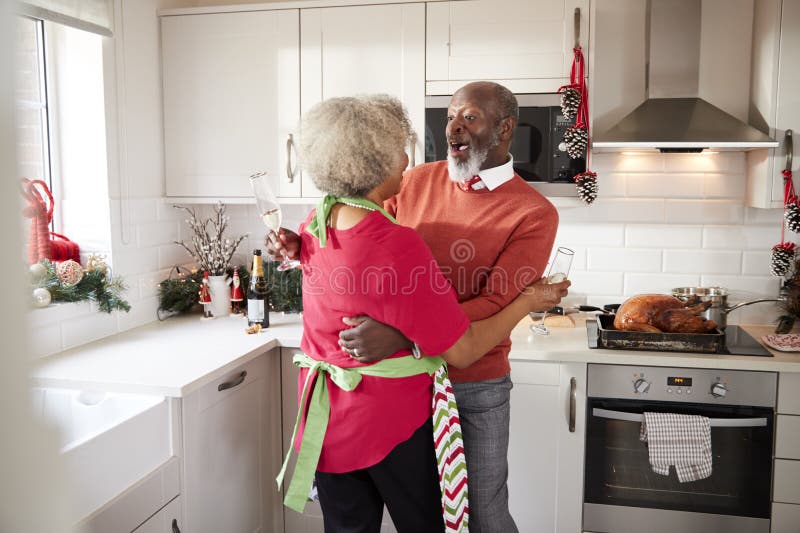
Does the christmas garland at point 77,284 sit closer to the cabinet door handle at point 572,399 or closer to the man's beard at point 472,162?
the man's beard at point 472,162

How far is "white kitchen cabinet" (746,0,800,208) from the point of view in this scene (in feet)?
7.77

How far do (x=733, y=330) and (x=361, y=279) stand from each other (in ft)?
6.28

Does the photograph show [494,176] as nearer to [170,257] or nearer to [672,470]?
[672,470]

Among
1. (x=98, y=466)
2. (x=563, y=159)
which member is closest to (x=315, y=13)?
(x=563, y=159)

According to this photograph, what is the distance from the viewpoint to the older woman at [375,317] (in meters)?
1.36

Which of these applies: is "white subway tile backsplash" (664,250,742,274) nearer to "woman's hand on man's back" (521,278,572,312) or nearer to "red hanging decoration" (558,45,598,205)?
"red hanging decoration" (558,45,598,205)

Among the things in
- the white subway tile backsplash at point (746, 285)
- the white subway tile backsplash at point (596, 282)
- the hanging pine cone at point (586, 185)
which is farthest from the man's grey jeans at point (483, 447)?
the white subway tile backsplash at point (746, 285)

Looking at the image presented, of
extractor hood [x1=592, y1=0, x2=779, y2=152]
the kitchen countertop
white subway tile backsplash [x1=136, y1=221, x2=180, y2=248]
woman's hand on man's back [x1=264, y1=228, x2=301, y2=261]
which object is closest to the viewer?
woman's hand on man's back [x1=264, y1=228, x2=301, y2=261]

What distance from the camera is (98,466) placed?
1612 millimetres

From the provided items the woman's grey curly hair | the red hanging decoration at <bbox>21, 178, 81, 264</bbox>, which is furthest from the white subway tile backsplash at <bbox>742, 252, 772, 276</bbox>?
the red hanging decoration at <bbox>21, 178, 81, 264</bbox>

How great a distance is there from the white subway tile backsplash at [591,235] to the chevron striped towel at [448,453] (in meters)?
1.56

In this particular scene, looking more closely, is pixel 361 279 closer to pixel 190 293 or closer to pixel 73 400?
pixel 73 400

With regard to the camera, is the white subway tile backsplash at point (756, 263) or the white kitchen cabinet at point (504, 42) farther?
the white subway tile backsplash at point (756, 263)

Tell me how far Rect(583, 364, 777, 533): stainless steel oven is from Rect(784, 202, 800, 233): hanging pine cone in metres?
0.56
